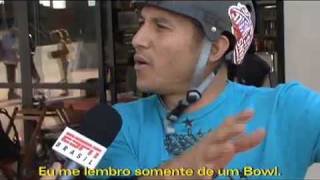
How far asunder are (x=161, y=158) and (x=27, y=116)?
8.41 ft

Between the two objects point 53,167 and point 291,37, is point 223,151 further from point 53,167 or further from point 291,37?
point 291,37

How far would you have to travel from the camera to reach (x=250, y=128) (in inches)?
34.7

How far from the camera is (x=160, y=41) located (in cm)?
88

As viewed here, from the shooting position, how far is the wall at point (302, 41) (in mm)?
2172

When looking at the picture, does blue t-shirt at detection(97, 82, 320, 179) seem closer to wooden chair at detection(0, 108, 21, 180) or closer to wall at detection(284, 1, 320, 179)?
wooden chair at detection(0, 108, 21, 180)

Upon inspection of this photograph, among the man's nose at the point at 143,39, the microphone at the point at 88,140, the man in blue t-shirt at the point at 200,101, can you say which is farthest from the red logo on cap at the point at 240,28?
the microphone at the point at 88,140

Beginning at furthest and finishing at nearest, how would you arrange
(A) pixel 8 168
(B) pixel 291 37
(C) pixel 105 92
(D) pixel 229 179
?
(C) pixel 105 92, (B) pixel 291 37, (A) pixel 8 168, (D) pixel 229 179

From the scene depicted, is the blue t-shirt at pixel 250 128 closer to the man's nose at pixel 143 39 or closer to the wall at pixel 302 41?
the man's nose at pixel 143 39

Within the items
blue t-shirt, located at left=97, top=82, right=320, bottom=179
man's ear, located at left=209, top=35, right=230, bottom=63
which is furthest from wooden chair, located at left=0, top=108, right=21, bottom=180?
man's ear, located at left=209, top=35, right=230, bottom=63

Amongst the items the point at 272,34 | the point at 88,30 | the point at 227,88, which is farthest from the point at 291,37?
the point at 88,30

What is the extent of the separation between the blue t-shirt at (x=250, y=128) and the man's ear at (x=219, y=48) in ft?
0.20

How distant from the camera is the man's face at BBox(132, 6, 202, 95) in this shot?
0.88 meters

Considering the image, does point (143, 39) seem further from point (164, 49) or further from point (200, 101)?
point (200, 101)

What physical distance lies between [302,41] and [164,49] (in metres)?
1.50
